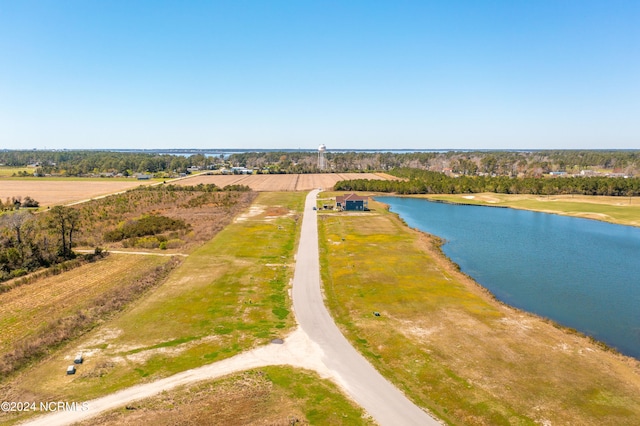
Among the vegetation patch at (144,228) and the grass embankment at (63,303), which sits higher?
the vegetation patch at (144,228)

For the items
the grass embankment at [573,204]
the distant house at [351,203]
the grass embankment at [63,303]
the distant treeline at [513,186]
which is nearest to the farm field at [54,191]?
the grass embankment at [63,303]

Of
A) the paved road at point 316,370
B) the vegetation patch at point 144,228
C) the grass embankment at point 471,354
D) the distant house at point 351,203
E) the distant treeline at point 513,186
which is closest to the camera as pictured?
the paved road at point 316,370

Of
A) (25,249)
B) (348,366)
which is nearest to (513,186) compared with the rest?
(348,366)

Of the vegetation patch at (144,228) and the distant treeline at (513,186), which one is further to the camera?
the distant treeline at (513,186)

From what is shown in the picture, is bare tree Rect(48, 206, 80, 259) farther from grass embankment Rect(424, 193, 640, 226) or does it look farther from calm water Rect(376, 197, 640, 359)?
grass embankment Rect(424, 193, 640, 226)

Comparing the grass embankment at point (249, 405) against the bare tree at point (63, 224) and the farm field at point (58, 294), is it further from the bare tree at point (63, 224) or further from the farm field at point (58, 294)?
the bare tree at point (63, 224)

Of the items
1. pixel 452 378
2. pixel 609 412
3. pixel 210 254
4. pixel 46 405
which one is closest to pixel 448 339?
pixel 452 378

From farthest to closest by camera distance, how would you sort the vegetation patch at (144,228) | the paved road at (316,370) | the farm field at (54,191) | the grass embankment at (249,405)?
the farm field at (54,191) → the vegetation patch at (144,228) → the paved road at (316,370) → the grass embankment at (249,405)
